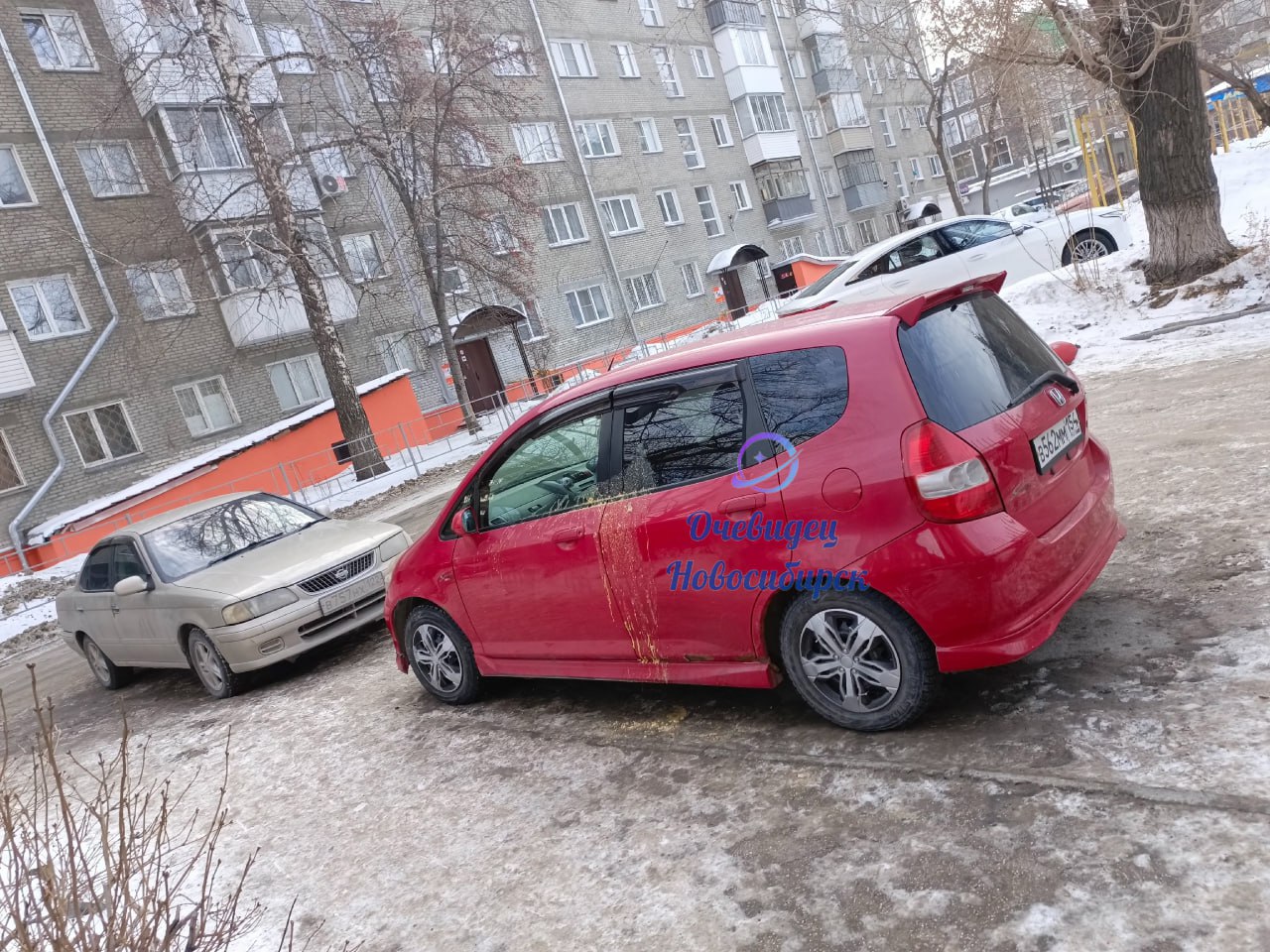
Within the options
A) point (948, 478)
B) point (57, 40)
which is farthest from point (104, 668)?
point (57, 40)

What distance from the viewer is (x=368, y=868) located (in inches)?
135

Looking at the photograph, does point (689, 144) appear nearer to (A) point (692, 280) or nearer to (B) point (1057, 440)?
(A) point (692, 280)

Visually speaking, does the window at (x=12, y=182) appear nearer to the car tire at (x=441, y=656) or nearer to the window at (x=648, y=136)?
the window at (x=648, y=136)

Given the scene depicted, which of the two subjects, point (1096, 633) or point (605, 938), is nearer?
point (605, 938)

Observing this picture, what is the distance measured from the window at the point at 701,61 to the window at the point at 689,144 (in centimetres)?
280

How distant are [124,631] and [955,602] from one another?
680 centimetres

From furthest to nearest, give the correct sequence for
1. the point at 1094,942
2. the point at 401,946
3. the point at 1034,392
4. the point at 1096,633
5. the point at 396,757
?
the point at 396,757 < the point at 1096,633 < the point at 1034,392 < the point at 401,946 < the point at 1094,942

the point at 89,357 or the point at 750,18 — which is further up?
the point at 750,18

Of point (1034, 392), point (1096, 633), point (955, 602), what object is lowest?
point (1096, 633)

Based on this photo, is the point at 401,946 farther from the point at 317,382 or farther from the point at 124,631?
the point at 317,382

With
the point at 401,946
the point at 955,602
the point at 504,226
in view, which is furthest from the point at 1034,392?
the point at 504,226

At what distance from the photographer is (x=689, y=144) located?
36625 mm

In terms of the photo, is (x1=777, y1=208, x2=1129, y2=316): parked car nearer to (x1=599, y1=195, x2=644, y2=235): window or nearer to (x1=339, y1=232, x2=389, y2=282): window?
(x1=339, y1=232, x2=389, y2=282): window

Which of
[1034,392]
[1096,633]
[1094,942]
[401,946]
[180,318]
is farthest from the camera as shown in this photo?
[180,318]
